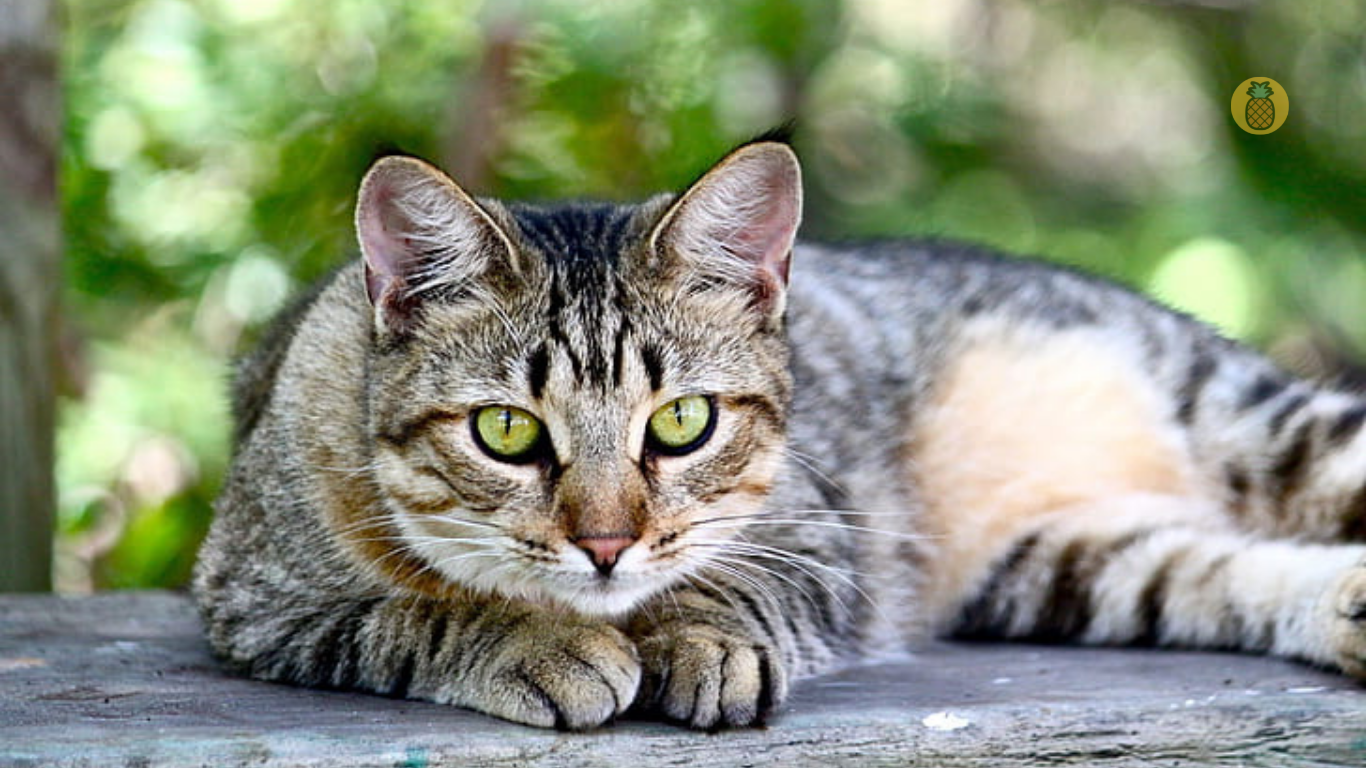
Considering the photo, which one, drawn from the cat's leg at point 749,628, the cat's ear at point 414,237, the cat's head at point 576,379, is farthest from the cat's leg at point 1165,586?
the cat's ear at point 414,237

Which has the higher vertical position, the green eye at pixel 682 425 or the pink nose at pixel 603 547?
the green eye at pixel 682 425

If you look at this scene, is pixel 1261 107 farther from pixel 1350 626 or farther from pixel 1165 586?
pixel 1350 626

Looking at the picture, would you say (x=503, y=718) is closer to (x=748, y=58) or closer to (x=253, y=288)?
(x=253, y=288)

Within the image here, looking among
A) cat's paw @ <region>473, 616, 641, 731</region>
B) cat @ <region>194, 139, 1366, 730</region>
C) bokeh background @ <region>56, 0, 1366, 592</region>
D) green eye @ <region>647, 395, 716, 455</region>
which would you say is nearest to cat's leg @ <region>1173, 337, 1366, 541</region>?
cat @ <region>194, 139, 1366, 730</region>

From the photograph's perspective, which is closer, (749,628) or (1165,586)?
(749,628)

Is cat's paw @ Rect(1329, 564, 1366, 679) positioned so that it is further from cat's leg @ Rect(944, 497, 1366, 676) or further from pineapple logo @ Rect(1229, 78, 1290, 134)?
pineapple logo @ Rect(1229, 78, 1290, 134)

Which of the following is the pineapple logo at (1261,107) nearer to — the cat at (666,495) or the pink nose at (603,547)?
the cat at (666,495)

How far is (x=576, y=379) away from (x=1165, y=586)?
1.53 m

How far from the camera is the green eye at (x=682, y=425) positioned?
8.87 ft

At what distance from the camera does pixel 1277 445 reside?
12.6ft

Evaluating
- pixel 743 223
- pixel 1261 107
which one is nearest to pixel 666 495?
pixel 743 223

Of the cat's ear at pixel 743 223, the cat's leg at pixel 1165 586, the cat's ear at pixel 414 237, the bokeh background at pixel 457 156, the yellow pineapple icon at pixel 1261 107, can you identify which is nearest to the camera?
the cat's ear at pixel 414 237

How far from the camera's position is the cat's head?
2.60 m

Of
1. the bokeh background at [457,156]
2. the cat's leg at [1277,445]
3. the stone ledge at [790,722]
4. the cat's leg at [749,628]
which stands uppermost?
the bokeh background at [457,156]
